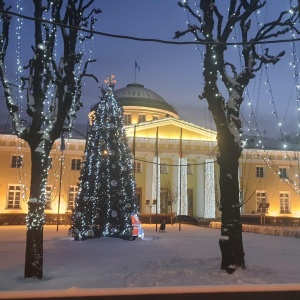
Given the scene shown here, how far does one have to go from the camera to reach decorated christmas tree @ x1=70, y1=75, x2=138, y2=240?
1742 cm

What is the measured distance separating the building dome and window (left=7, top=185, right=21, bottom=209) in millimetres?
17675

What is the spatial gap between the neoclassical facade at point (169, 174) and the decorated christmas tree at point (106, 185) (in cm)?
1965

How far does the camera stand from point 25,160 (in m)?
40.5

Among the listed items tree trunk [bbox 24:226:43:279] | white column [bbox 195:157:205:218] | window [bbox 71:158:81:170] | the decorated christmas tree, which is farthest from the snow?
white column [bbox 195:157:205:218]

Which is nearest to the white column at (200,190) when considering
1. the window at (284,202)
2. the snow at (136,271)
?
the window at (284,202)

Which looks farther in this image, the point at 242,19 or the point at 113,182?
the point at 113,182

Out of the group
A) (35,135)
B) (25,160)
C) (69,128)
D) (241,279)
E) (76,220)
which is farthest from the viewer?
(25,160)

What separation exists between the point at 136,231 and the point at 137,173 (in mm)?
25290

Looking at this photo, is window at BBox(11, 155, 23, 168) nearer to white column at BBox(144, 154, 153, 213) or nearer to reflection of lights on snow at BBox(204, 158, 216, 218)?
white column at BBox(144, 154, 153, 213)

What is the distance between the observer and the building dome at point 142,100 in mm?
51781

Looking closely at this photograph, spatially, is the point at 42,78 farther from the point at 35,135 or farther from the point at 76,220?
the point at 76,220

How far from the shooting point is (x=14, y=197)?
130 ft

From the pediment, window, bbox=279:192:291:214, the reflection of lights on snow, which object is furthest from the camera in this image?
window, bbox=279:192:291:214

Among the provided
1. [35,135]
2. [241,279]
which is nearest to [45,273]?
[35,135]
